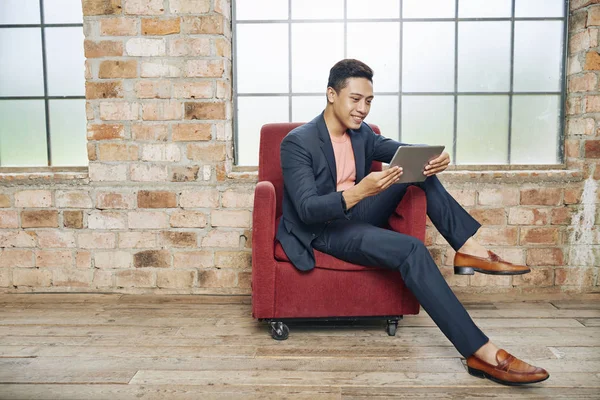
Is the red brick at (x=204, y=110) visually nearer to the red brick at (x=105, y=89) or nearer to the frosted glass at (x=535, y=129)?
the red brick at (x=105, y=89)

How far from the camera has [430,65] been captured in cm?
318

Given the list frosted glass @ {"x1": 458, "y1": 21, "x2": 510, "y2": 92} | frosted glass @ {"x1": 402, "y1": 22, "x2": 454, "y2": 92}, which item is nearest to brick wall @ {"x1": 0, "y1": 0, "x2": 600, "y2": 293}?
frosted glass @ {"x1": 458, "y1": 21, "x2": 510, "y2": 92}

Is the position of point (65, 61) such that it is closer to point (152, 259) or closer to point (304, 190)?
point (152, 259)

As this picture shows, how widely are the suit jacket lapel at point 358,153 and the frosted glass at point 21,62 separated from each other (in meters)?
2.00

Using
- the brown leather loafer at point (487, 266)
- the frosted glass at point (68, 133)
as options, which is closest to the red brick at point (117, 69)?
the frosted glass at point (68, 133)

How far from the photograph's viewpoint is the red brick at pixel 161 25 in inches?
117

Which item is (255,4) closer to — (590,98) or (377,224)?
(377,224)

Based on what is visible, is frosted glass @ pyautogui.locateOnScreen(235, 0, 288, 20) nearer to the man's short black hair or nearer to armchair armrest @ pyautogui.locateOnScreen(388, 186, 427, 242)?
the man's short black hair

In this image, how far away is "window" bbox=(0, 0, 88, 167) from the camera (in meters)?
3.20

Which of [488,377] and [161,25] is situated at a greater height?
[161,25]

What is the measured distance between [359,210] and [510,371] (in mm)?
936

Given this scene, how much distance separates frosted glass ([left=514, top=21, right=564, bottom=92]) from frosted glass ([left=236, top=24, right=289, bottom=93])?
1395 millimetres

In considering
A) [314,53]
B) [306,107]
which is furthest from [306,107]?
[314,53]

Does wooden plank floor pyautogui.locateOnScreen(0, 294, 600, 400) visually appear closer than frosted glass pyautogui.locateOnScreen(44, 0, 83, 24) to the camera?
Yes
